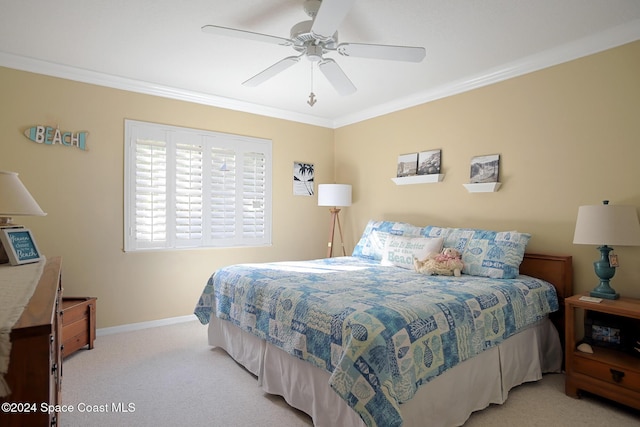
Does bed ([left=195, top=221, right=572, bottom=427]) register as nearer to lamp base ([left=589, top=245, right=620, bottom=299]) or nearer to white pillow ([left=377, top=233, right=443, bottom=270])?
white pillow ([left=377, top=233, right=443, bottom=270])

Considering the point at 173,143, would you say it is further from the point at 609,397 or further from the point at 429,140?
the point at 609,397

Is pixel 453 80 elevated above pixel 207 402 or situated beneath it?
elevated above

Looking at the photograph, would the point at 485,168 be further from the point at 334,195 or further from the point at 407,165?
the point at 334,195

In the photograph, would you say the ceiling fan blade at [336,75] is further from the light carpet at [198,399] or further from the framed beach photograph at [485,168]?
the light carpet at [198,399]

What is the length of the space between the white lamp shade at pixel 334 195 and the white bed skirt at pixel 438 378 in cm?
206

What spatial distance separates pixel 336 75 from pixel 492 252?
187cm

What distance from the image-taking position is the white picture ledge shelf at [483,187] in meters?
3.42

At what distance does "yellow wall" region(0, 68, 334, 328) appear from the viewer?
326cm

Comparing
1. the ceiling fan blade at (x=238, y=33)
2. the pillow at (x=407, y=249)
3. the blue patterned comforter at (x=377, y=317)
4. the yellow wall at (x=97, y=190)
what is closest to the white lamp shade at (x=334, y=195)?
the pillow at (x=407, y=249)

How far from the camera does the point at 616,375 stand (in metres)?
2.26

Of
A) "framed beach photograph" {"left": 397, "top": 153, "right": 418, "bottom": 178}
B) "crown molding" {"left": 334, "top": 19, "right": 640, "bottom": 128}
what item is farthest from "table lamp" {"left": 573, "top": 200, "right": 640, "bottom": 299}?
"framed beach photograph" {"left": 397, "top": 153, "right": 418, "bottom": 178}

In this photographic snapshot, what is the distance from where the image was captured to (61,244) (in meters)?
3.40

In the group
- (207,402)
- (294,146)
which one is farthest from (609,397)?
(294,146)

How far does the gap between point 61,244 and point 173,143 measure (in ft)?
4.75
